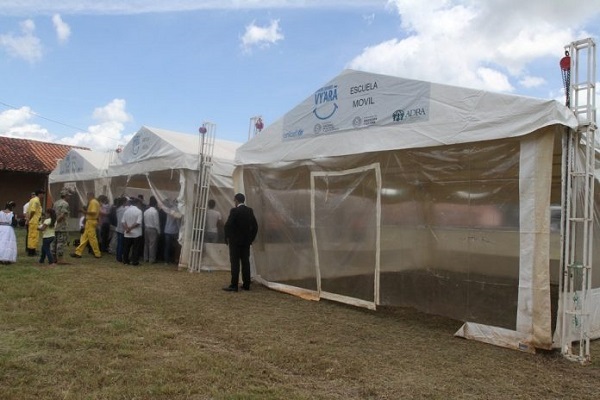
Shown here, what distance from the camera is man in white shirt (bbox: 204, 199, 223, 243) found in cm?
1102

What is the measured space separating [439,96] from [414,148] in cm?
72

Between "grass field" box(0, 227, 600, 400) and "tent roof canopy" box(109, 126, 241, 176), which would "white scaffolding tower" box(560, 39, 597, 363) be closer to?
"grass field" box(0, 227, 600, 400)

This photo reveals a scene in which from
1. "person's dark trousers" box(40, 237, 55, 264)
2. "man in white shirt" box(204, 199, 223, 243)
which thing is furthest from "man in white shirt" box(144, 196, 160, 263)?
"person's dark trousers" box(40, 237, 55, 264)

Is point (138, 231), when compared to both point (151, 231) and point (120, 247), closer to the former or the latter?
point (151, 231)

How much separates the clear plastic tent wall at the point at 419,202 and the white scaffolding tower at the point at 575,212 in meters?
0.18

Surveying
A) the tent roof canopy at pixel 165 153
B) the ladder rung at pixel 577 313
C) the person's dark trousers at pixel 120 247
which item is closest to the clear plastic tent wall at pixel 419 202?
the ladder rung at pixel 577 313

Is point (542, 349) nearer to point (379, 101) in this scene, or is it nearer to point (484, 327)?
point (484, 327)

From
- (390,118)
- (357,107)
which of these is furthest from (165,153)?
(390,118)

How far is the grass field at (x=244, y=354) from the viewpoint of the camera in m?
4.03

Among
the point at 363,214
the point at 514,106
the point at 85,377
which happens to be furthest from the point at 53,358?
the point at 514,106

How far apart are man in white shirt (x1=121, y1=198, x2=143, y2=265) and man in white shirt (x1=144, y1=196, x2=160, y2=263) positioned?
0.20 metres

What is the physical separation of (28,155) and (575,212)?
2619 centimetres

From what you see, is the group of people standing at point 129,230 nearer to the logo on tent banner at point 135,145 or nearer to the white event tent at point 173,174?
the white event tent at point 173,174

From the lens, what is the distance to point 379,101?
6.74 meters
